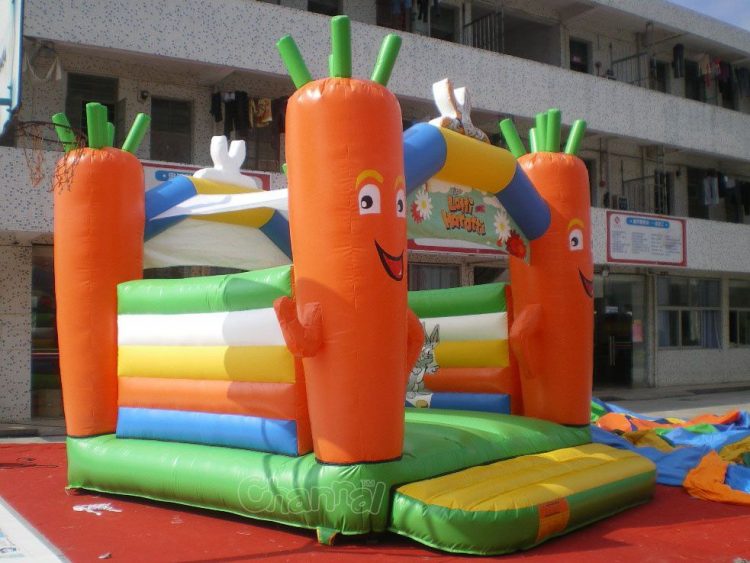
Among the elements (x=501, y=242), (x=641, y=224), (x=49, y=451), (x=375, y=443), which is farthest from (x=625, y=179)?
(x=375, y=443)

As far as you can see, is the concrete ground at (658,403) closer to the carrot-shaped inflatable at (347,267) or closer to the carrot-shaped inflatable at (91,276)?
the carrot-shaped inflatable at (91,276)

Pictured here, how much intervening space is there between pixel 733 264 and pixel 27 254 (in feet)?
47.7

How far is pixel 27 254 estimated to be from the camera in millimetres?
11758

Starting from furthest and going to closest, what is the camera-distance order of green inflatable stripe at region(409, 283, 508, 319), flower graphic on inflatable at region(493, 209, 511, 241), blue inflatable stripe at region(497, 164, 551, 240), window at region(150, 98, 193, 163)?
window at region(150, 98, 193, 163) → green inflatable stripe at region(409, 283, 508, 319) → flower graphic on inflatable at region(493, 209, 511, 241) → blue inflatable stripe at region(497, 164, 551, 240)

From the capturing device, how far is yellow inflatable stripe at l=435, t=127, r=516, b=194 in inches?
246

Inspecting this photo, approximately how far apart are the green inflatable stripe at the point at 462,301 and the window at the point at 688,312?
12.4m

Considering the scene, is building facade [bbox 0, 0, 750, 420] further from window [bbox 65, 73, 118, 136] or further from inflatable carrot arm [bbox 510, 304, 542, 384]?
inflatable carrot arm [bbox 510, 304, 542, 384]

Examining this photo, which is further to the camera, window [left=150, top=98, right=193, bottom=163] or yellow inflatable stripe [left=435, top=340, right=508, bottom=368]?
window [left=150, top=98, right=193, bottom=163]

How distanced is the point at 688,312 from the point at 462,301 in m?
13.7

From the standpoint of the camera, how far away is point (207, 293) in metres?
6.11

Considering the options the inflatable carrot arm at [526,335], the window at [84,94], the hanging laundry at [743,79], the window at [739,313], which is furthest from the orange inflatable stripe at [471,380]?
the hanging laundry at [743,79]

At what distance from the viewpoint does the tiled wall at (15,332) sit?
11539 mm

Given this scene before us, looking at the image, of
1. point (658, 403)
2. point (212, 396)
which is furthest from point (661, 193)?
point (212, 396)

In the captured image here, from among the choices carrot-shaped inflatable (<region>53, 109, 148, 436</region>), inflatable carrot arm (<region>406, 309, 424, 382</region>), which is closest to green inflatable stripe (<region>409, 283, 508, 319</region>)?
inflatable carrot arm (<region>406, 309, 424, 382</region>)
